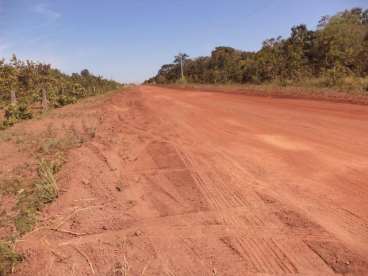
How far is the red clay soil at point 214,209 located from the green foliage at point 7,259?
98mm

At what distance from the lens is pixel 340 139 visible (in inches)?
260

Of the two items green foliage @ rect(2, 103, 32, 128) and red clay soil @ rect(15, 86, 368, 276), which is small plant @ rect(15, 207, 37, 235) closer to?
red clay soil @ rect(15, 86, 368, 276)

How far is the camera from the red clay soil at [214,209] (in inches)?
125

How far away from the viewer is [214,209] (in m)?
4.13

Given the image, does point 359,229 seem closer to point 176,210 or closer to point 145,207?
point 176,210

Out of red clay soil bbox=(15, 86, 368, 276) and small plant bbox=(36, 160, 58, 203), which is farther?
small plant bbox=(36, 160, 58, 203)

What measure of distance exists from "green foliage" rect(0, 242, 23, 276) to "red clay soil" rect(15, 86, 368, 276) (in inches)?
3.9

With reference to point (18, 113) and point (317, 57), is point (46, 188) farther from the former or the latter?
point (317, 57)

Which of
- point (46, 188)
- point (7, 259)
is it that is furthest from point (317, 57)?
point (7, 259)

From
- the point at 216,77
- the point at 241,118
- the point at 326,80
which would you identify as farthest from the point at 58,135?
the point at 216,77

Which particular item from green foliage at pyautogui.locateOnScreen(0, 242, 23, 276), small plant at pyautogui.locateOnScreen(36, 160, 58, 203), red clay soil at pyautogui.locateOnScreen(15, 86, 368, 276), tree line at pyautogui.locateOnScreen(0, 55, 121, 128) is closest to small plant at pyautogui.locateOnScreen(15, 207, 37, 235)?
red clay soil at pyautogui.locateOnScreen(15, 86, 368, 276)

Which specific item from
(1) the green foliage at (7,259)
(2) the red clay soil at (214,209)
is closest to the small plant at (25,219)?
(2) the red clay soil at (214,209)

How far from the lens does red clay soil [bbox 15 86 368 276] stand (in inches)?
125

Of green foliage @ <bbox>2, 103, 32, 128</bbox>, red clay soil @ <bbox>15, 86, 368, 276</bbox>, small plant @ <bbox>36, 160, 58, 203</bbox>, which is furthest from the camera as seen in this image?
green foliage @ <bbox>2, 103, 32, 128</bbox>
